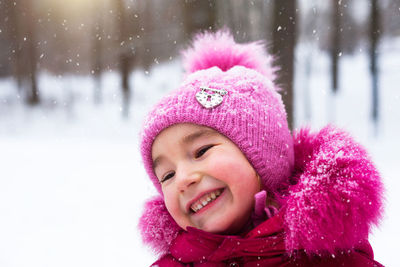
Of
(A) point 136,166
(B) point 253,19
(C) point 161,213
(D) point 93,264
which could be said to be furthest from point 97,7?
(C) point 161,213

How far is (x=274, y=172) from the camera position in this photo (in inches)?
66.1

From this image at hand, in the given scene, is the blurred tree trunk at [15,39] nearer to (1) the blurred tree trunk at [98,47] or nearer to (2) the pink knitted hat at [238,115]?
(1) the blurred tree trunk at [98,47]

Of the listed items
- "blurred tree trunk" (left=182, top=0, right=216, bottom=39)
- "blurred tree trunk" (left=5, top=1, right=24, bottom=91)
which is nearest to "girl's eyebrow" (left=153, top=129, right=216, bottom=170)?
"blurred tree trunk" (left=182, top=0, right=216, bottom=39)

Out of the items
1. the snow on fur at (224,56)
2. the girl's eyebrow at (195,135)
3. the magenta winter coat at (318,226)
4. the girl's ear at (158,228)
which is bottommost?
the girl's ear at (158,228)

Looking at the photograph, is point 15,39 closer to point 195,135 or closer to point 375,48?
point 375,48

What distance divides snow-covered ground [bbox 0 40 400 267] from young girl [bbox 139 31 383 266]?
18 centimetres

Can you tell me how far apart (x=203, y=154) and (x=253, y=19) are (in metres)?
16.3

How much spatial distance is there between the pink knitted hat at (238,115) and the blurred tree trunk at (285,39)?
2754mm

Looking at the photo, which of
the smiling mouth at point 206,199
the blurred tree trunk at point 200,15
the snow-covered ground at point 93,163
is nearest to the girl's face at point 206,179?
the smiling mouth at point 206,199

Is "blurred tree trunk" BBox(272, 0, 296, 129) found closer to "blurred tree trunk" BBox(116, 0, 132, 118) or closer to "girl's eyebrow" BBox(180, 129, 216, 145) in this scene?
"girl's eyebrow" BBox(180, 129, 216, 145)

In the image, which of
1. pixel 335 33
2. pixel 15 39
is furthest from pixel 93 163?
pixel 15 39

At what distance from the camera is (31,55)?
18406 millimetres

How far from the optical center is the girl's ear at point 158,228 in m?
1.83

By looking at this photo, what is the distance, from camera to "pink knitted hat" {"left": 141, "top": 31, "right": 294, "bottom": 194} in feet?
5.37
